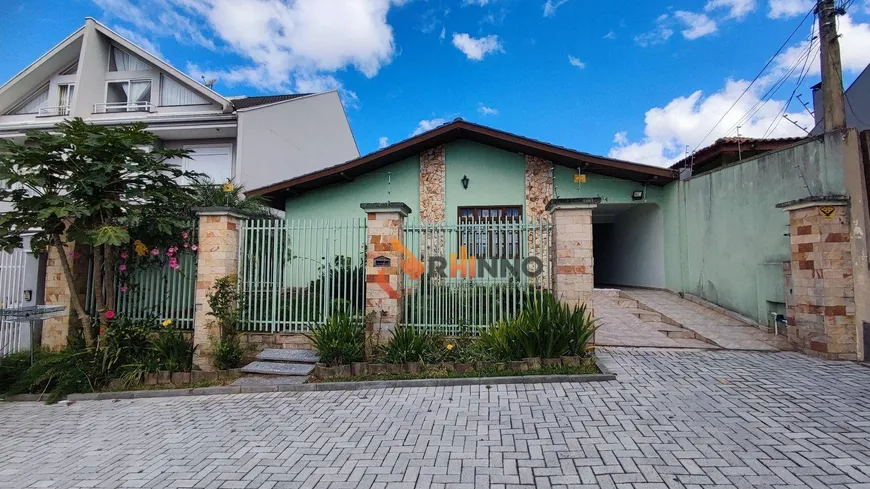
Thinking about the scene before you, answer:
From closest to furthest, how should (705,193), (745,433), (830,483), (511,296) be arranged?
(830,483)
(745,433)
(511,296)
(705,193)

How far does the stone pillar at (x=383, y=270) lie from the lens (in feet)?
19.4

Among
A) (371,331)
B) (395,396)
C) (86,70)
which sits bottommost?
(395,396)

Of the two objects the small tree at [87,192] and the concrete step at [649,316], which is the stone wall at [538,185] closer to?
the concrete step at [649,316]

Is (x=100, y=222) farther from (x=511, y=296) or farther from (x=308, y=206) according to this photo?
(x=511, y=296)

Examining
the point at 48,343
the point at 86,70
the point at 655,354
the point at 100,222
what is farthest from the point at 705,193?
the point at 86,70

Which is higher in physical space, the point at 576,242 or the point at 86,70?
the point at 86,70

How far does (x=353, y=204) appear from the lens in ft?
34.9

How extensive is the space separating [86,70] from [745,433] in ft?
62.9

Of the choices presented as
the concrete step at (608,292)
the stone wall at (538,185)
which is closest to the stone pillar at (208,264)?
the stone wall at (538,185)

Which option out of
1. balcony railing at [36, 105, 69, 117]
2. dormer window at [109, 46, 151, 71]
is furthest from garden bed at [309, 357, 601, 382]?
balcony railing at [36, 105, 69, 117]

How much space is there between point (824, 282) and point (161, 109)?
58.6ft

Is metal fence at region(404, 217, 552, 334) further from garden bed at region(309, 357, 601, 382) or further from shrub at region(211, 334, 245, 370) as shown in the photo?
shrub at region(211, 334, 245, 370)

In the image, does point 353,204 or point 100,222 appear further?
point 353,204

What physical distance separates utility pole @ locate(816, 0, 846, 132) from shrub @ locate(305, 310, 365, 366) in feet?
27.3
